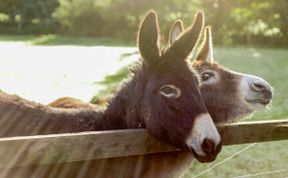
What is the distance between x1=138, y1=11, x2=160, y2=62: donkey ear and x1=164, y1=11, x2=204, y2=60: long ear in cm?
9

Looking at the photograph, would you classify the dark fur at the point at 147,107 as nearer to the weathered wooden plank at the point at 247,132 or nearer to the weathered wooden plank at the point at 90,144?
the weathered wooden plank at the point at 90,144

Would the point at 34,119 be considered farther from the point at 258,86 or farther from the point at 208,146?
the point at 258,86

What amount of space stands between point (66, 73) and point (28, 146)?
18352 millimetres

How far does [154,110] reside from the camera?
11.6ft

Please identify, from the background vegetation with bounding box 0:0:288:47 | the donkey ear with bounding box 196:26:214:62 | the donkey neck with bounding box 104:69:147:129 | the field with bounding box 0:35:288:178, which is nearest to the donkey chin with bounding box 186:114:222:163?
the donkey neck with bounding box 104:69:147:129

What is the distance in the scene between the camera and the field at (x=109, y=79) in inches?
288

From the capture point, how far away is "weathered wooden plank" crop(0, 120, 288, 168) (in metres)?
2.86

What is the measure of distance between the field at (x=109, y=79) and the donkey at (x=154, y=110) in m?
1.24

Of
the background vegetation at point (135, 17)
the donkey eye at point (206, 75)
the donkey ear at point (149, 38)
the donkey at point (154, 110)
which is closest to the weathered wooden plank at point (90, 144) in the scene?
the donkey at point (154, 110)

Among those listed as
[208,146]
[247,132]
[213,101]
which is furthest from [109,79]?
[208,146]

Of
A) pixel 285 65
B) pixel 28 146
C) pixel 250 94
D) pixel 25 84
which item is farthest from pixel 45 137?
pixel 285 65

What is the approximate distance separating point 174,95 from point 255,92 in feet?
3.38

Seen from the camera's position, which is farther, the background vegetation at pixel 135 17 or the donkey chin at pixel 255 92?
the background vegetation at pixel 135 17

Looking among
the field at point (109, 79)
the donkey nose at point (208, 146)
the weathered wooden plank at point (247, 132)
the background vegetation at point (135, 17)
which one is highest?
the donkey nose at point (208, 146)
